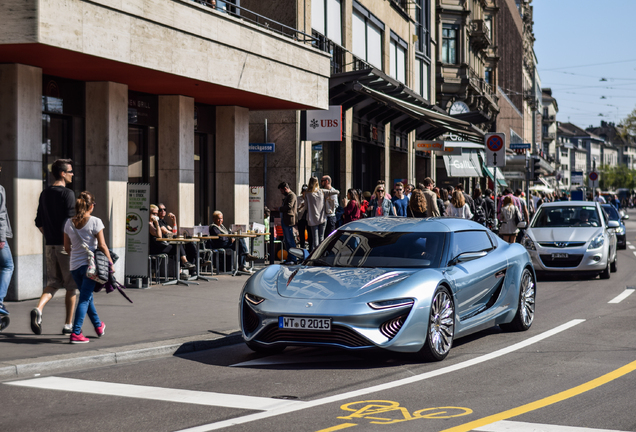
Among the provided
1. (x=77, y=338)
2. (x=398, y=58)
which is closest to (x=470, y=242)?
(x=77, y=338)

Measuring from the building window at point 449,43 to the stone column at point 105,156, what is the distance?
3540 centimetres

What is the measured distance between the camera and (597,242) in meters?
16.4

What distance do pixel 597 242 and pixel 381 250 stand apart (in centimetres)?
903

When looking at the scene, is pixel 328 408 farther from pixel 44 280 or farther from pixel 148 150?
pixel 148 150

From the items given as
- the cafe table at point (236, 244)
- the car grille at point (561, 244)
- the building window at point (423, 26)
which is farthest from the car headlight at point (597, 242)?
the building window at point (423, 26)

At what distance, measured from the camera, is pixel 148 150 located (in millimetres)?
16422

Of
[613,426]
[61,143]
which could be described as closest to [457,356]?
[613,426]

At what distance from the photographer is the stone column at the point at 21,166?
1216 centimetres

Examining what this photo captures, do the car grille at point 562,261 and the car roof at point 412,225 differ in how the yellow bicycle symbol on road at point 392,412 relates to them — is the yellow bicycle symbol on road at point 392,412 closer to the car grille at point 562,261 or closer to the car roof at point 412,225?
the car roof at point 412,225

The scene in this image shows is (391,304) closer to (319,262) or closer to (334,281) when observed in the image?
(334,281)

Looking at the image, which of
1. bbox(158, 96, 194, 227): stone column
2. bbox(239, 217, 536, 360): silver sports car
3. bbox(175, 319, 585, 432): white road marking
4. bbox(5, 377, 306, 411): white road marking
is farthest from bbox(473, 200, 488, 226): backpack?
bbox(5, 377, 306, 411): white road marking

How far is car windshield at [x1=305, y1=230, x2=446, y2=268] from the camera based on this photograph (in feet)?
27.9

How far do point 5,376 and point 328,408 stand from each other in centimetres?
302

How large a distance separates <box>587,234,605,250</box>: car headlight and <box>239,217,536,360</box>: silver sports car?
7.01 m
